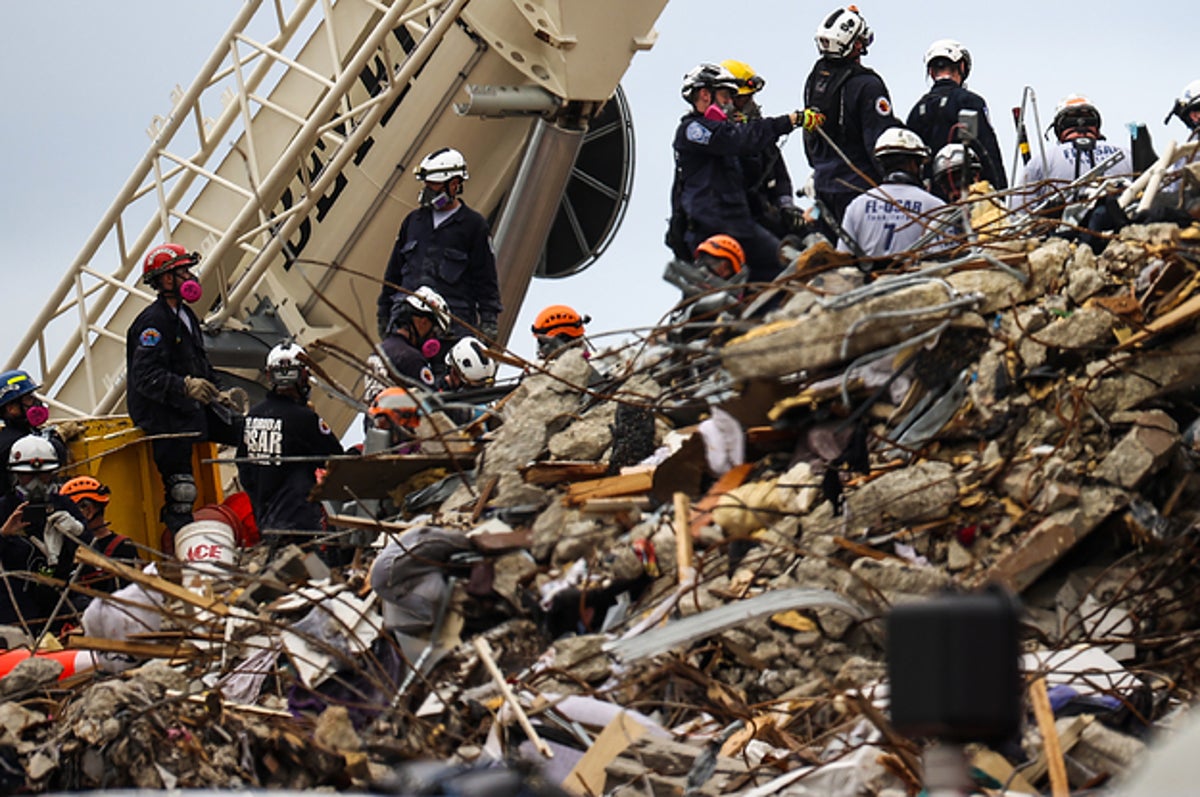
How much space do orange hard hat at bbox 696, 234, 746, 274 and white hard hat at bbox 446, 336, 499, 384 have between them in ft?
4.33

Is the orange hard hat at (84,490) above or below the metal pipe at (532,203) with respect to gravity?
below

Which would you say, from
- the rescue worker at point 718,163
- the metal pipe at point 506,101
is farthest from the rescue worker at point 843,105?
the metal pipe at point 506,101

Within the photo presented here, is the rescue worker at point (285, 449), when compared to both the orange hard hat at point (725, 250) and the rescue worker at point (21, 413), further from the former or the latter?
the orange hard hat at point (725, 250)

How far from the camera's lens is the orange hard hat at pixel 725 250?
10.9 meters

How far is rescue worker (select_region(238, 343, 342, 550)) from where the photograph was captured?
1062 centimetres

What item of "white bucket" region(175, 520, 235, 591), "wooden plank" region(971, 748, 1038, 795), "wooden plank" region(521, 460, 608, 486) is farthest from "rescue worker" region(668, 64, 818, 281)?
"wooden plank" region(971, 748, 1038, 795)

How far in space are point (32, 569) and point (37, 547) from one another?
0.14 meters

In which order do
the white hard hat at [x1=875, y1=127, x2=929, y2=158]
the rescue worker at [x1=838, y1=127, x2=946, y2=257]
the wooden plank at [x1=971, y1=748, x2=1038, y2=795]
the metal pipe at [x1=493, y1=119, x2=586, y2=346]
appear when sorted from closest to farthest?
the wooden plank at [x1=971, y1=748, x2=1038, y2=795] < the rescue worker at [x1=838, y1=127, x2=946, y2=257] < the white hard hat at [x1=875, y1=127, x2=929, y2=158] < the metal pipe at [x1=493, y1=119, x2=586, y2=346]

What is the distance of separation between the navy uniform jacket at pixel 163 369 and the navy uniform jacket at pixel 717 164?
312 cm

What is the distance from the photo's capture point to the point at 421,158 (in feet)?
48.2

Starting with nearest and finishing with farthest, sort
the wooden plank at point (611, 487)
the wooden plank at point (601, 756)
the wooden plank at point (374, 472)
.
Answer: the wooden plank at point (601, 756)
the wooden plank at point (611, 487)
the wooden plank at point (374, 472)

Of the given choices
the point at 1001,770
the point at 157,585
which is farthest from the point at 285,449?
the point at 1001,770

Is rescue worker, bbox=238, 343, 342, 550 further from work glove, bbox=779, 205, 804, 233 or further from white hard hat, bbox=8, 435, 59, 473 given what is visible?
work glove, bbox=779, 205, 804, 233

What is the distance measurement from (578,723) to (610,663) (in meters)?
0.40
